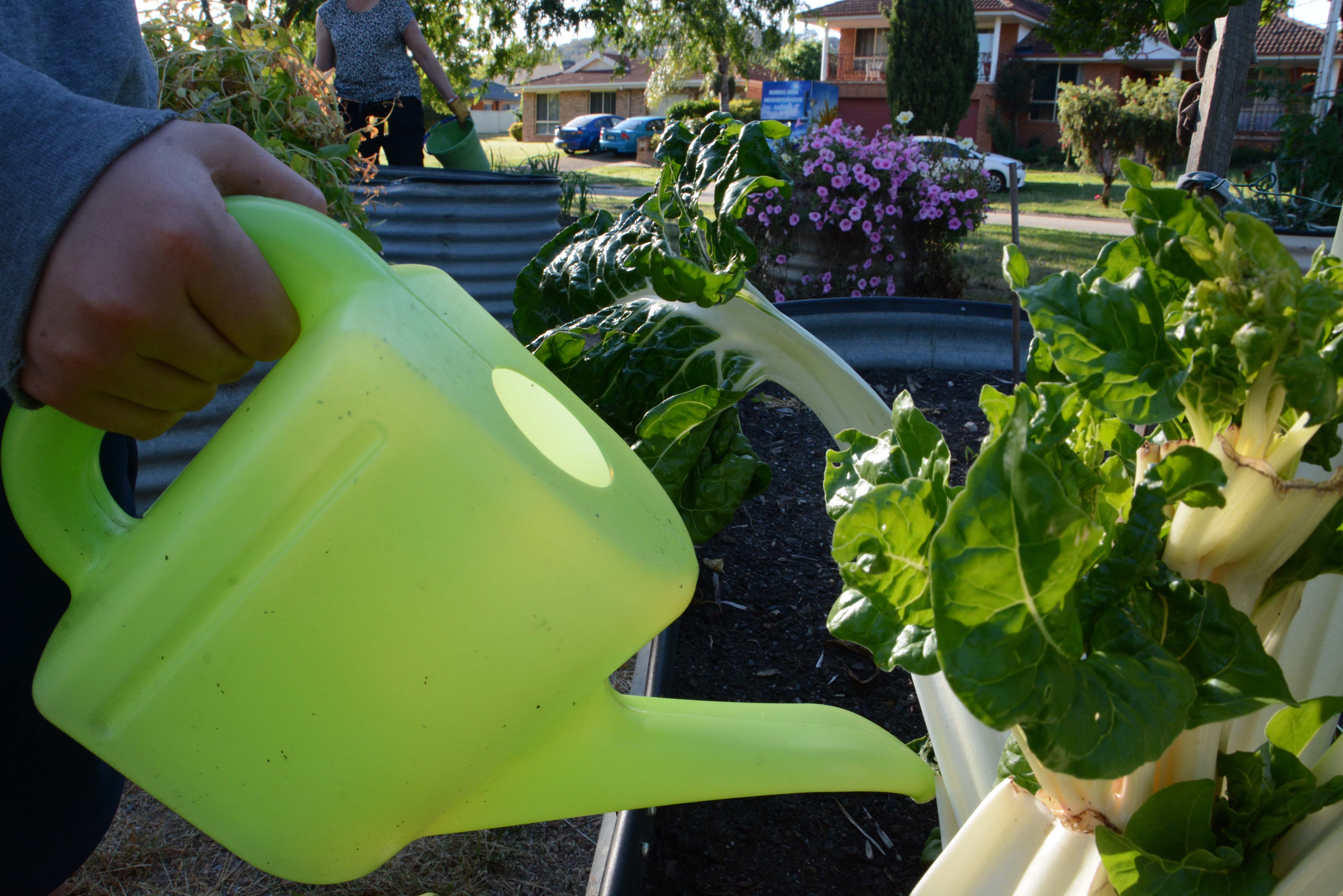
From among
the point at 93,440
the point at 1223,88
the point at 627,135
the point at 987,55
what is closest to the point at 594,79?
the point at 627,135

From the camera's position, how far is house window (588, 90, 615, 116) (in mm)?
46031

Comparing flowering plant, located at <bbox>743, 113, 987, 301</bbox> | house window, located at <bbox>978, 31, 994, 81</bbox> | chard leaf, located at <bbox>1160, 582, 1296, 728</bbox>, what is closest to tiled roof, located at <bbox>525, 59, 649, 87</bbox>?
house window, located at <bbox>978, 31, 994, 81</bbox>

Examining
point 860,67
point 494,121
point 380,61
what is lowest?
point 494,121

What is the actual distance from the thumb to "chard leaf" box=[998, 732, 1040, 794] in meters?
0.81

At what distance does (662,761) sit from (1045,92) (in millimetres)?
33678

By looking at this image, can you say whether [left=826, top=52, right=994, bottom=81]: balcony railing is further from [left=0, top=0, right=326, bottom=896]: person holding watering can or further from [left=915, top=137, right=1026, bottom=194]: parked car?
[left=0, top=0, right=326, bottom=896]: person holding watering can

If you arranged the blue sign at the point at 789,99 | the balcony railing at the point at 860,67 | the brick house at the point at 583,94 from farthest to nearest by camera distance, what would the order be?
the brick house at the point at 583,94 → the balcony railing at the point at 860,67 → the blue sign at the point at 789,99

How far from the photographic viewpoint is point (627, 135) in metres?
28.2

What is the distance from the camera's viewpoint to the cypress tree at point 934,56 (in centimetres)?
2220

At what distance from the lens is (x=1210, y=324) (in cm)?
61

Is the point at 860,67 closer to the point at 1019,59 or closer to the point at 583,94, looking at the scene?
the point at 1019,59

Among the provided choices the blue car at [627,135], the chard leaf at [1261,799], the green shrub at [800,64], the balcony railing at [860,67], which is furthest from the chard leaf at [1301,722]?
the green shrub at [800,64]

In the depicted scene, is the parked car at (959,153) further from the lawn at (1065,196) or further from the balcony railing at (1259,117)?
the balcony railing at (1259,117)

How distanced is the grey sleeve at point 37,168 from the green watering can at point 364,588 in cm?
10
